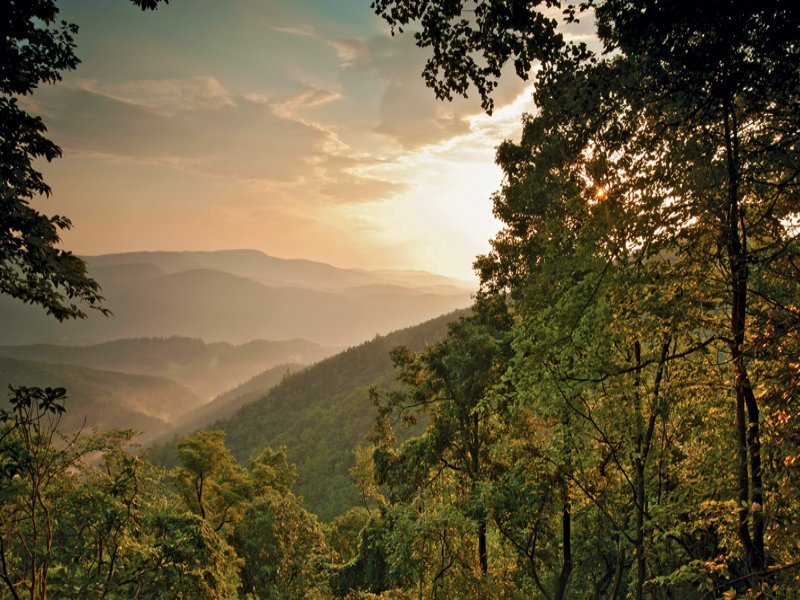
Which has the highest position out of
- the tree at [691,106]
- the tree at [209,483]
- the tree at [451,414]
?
the tree at [691,106]

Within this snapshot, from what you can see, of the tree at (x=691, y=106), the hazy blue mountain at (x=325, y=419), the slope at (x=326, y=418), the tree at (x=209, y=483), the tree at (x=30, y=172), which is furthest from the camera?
the hazy blue mountain at (x=325, y=419)

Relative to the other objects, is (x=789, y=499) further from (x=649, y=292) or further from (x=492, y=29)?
(x=492, y=29)

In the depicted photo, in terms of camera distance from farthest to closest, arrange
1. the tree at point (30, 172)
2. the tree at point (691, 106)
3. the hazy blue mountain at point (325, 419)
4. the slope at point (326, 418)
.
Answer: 1. the hazy blue mountain at point (325, 419)
2. the slope at point (326, 418)
3. the tree at point (30, 172)
4. the tree at point (691, 106)

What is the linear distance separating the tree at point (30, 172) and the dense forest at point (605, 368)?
0.72ft

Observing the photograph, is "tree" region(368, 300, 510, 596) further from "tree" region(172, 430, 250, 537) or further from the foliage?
Result: "tree" region(172, 430, 250, 537)

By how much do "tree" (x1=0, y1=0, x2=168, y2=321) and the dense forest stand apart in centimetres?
22

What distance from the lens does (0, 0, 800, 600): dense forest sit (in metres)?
4.63

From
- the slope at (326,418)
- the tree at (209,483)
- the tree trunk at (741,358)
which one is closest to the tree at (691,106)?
the tree trunk at (741,358)

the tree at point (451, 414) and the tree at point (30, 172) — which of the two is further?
A: the tree at point (451, 414)

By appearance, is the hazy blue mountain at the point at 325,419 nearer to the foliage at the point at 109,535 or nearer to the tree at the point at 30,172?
the foliage at the point at 109,535

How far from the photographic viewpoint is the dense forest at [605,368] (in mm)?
4629

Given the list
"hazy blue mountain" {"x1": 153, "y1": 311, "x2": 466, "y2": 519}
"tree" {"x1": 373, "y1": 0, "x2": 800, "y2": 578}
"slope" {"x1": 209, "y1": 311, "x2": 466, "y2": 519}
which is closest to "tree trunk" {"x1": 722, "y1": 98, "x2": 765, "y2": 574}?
"tree" {"x1": 373, "y1": 0, "x2": 800, "y2": 578}

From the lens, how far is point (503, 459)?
15414mm

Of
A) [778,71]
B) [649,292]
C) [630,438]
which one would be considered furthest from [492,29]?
[630,438]
